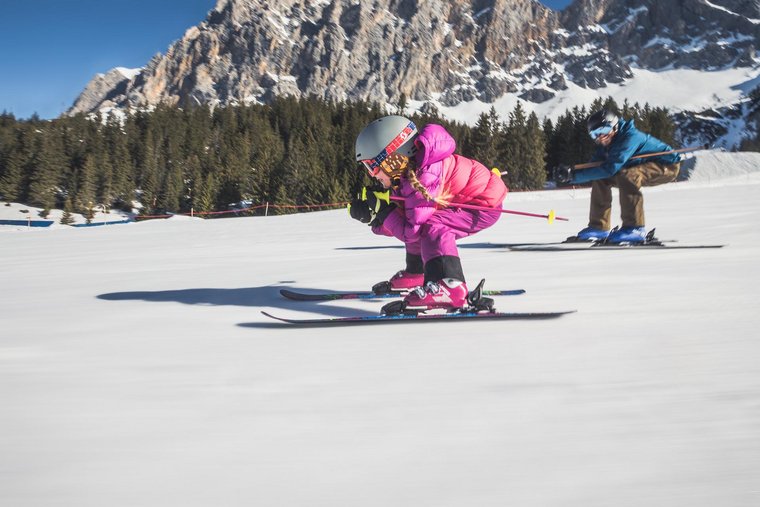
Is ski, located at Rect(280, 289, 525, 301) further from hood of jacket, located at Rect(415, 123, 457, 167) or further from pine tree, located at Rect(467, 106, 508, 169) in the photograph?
pine tree, located at Rect(467, 106, 508, 169)

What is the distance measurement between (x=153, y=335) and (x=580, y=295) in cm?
274

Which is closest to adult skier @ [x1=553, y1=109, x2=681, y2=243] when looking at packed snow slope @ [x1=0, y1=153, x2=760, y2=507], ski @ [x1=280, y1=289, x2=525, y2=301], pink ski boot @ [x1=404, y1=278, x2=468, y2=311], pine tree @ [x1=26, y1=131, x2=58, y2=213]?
packed snow slope @ [x1=0, y1=153, x2=760, y2=507]

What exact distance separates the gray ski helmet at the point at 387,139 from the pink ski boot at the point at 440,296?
3.22 feet

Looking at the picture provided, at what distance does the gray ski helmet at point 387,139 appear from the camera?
427 cm

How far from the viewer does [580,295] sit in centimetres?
430

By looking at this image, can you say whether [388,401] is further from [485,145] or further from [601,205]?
[485,145]

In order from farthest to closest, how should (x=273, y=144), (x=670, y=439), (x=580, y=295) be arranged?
(x=273, y=144), (x=580, y=295), (x=670, y=439)

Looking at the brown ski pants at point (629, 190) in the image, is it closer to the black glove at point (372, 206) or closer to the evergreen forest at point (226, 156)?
the black glove at point (372, 206)

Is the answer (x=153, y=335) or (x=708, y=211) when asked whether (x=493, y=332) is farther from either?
(x=708, y=211)

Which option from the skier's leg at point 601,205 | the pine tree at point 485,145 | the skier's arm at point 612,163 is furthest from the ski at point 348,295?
the pine tree at point 485,145

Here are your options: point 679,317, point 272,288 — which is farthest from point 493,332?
point 272,288

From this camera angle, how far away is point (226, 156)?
290ft

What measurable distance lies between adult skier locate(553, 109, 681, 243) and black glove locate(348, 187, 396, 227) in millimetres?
3912

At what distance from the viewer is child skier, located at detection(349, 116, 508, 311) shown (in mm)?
3957
